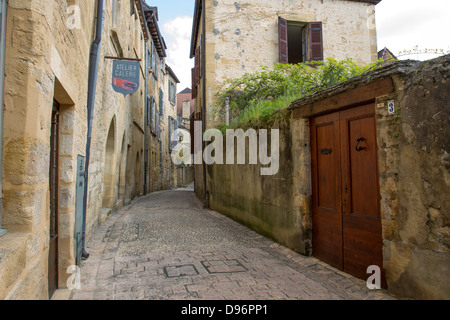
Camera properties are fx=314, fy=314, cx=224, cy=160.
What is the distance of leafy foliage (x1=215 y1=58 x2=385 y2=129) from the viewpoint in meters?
6.24

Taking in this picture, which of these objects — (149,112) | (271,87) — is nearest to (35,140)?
(271,87)

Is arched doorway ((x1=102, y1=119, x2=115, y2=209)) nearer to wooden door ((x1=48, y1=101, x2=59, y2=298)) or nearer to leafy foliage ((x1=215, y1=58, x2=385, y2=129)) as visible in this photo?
leafy foliage ((x1=215, y1=58, x2=385, y2=129))

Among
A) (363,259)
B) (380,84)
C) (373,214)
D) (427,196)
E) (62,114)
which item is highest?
(380,84)

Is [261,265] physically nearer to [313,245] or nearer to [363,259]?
[313,245]

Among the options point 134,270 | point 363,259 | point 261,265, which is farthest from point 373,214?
point 134,270

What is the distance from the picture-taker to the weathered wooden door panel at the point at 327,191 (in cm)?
386

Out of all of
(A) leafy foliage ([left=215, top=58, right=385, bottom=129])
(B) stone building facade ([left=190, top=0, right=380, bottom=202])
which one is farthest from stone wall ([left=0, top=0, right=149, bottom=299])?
(B) stone building facade ([left=190, top=0, right=380, bottom=202])

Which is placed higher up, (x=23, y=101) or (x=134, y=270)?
(x=23, y=101)

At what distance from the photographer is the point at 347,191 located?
3664mm

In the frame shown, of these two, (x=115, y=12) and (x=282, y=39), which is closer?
(x=115, y=12)

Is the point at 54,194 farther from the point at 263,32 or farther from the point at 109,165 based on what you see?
the point at 263,32

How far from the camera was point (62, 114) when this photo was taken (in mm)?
3127

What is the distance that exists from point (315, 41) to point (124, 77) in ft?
22.4
